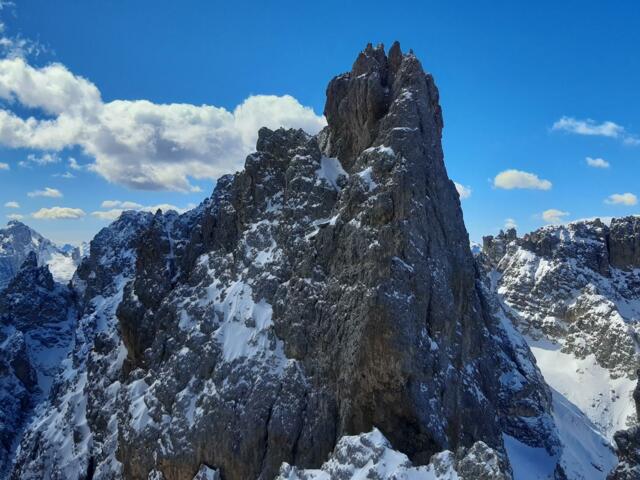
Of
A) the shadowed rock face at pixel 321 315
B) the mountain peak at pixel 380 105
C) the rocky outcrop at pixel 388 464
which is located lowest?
the rocky outcrop at pixel 388 464

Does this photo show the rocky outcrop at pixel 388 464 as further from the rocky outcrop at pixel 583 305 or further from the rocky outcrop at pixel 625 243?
the rocky outcrop at pixel 625 243

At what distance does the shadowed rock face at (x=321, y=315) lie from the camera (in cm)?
5162

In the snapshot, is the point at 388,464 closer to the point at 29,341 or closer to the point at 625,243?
the point at 625,243

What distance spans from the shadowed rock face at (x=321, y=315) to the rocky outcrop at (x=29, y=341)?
63869 mm

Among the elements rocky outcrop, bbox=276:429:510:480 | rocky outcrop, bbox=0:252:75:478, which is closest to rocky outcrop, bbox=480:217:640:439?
rocky outcrop, bbox=276:429:510:480

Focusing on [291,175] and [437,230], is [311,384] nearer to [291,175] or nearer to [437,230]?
[437,230]

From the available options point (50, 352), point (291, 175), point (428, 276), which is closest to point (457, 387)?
point (428, 276)

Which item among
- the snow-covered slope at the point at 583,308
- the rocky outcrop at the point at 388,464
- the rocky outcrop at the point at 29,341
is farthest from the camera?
the rocky outcrop at the point at 29,341

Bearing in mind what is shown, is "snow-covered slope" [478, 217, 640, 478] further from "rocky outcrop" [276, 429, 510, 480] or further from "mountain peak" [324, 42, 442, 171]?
"rocky outcrop" [276, 429, 510, 480]

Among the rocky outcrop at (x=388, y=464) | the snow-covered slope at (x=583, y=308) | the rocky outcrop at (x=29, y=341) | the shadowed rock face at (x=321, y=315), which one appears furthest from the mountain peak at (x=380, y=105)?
the rocky outcrop at (x=29, y=341)

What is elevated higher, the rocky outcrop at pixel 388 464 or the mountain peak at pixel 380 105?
the mountain peak at pixel 380 105

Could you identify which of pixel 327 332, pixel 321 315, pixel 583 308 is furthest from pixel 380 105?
pixel 583 308

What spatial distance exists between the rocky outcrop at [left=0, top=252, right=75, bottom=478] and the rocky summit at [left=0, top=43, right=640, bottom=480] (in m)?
50.4

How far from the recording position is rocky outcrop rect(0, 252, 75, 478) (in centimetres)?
13199
